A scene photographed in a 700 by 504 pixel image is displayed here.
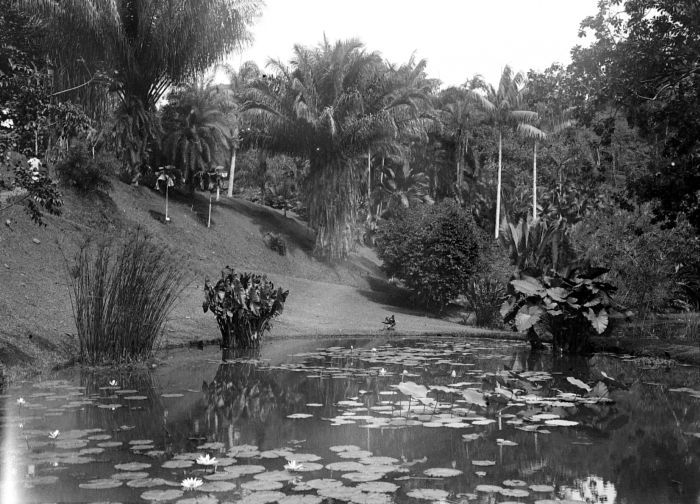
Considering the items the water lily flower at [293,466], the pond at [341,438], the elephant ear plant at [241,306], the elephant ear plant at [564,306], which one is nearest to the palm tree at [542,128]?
the elephant ear plant at [564,306]

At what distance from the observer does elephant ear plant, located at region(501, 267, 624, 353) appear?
12875 mm

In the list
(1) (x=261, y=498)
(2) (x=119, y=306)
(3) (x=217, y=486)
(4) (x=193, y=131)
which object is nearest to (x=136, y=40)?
(4) (x=193, y=131)

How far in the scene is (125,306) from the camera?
370 inches

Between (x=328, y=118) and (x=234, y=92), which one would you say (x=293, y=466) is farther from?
(x=234, y=92)

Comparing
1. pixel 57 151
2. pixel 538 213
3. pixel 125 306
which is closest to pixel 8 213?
pixel 57 151

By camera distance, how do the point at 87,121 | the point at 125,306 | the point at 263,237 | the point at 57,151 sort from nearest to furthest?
1. the point at 87,121
2. the point at 125,306
3. the point at 57,151
4. the point at 263,237

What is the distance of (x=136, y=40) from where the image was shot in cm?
2497

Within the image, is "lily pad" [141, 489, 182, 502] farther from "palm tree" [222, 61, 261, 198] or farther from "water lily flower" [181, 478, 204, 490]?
"palm tree" [222, 61, 261, 198]

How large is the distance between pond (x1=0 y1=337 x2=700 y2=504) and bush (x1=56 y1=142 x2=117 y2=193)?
657 inches

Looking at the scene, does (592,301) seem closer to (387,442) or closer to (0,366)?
(387,442)

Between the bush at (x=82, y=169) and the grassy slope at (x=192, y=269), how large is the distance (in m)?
0.54

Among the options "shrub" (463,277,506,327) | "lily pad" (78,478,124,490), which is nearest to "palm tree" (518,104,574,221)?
"shrub" (463,277,506,327)

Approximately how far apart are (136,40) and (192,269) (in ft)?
28.5

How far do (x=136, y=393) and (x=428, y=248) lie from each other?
2000 cm
